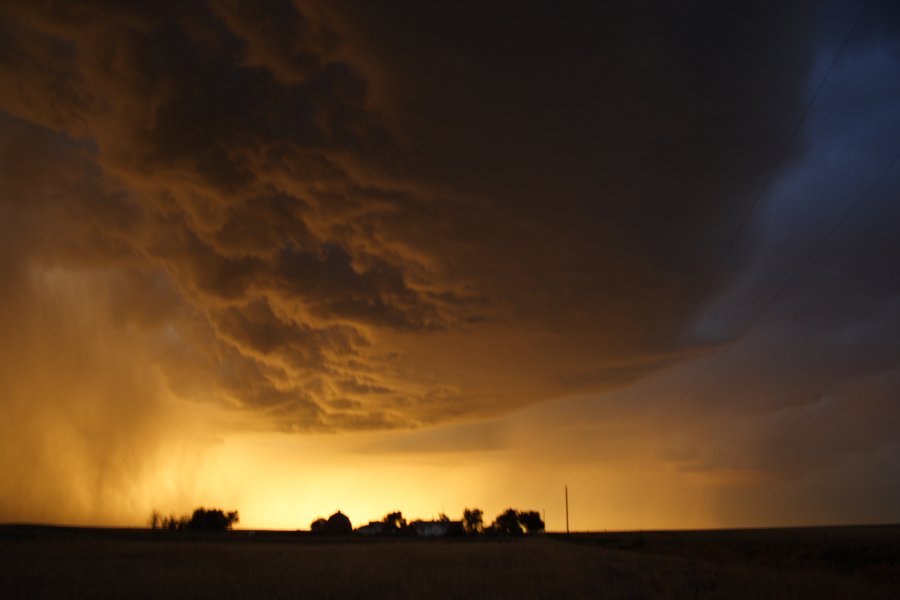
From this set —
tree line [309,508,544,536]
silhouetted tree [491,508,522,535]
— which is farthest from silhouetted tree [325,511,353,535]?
silhouetted tree [491,508,522,535]

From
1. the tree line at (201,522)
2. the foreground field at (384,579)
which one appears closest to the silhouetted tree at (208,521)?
the tree line at (201,522)

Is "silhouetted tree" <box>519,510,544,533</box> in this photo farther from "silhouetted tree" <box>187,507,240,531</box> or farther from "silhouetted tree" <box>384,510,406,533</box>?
"silhouetted tree" <box>187,507,240,531</box>

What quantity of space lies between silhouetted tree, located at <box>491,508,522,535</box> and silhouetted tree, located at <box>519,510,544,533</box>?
1.19m

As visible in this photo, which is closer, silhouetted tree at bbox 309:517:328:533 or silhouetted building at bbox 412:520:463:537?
silhouetted building at bbox 412:520:463:537

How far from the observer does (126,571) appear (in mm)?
26266

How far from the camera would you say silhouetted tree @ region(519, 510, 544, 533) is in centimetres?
15000

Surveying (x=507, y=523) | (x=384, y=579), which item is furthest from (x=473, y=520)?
(x=384, y=579)

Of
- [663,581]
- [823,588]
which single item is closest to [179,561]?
[663,581]

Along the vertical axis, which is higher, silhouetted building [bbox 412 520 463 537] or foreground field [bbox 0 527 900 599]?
foreground field [bbox 0 527 900 599]

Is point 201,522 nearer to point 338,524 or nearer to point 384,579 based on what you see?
point 338,524

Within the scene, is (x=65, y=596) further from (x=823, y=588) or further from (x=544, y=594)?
(x=823, y=588)

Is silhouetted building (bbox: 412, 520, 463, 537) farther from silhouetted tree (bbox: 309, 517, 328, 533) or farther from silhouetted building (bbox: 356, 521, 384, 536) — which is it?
silhouetted tree (bbox: 309, 517, 328, 533)

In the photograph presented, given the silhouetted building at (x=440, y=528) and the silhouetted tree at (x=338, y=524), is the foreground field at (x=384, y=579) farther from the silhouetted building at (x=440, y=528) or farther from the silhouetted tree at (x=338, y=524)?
the silhouetted tree at (x=338, y=524)

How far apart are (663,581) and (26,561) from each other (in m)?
25.9
